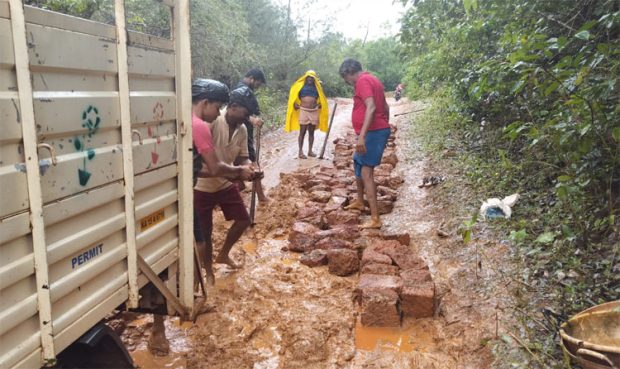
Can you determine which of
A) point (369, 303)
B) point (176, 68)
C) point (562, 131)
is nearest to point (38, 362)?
point (176, 68)

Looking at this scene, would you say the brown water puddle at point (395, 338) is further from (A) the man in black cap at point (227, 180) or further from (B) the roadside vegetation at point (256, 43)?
(B) the roadside vegetation at point (256, 43)

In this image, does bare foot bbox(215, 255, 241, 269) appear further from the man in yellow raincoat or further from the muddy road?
the man in yellow raincoat

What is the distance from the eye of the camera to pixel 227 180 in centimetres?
380

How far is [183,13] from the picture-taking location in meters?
2.31

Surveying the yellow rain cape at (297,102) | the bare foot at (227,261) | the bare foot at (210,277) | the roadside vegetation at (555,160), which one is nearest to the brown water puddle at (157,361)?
the bare foot at (210,277)

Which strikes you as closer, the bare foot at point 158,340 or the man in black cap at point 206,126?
the bare foot at point 158,340

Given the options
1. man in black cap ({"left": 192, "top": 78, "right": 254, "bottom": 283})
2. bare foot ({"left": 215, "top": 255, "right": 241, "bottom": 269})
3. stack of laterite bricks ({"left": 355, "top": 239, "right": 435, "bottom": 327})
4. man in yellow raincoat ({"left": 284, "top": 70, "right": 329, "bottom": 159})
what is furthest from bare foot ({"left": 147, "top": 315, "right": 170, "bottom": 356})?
man in yellow raincoat ({"left": 284, "top": 70, "right": 329, "bottom": 159})

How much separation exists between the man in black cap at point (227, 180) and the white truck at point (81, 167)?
1241 millimetres

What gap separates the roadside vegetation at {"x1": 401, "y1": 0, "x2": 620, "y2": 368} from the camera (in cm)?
280

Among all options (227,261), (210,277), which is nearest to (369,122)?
(227,261)

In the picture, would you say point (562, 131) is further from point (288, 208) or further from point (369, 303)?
point (288, 208)

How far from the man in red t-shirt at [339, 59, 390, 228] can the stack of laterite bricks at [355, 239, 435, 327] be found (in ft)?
4.13

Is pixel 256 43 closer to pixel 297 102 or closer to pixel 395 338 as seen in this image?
pixel 297 102

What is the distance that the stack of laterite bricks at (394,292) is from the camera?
3.31 meters
